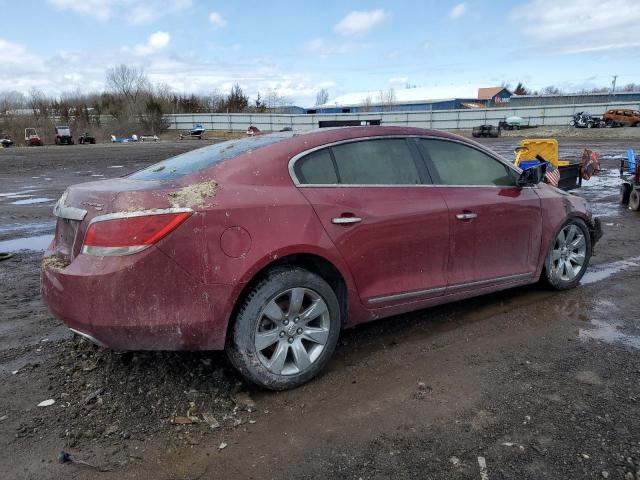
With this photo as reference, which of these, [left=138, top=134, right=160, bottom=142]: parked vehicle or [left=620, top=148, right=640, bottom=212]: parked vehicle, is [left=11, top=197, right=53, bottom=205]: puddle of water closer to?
[left=620, top=148, right=640, bottom=212]: parked vehicle

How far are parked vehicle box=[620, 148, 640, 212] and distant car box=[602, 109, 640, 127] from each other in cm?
4242

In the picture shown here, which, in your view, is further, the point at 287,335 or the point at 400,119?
the point at 400,119

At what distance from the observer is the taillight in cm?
289

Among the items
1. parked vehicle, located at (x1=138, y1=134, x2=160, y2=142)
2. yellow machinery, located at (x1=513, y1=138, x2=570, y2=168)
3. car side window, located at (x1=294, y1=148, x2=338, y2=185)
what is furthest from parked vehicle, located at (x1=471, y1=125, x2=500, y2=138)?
car side window, located at (x1=294, y1=148, x2=338, y2=185)

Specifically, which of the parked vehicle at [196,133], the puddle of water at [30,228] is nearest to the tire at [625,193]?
the puddle of water at [30,228]

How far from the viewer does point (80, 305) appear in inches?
117

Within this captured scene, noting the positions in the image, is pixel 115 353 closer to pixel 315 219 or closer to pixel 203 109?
pixel 315 219

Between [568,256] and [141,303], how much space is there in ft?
13.8

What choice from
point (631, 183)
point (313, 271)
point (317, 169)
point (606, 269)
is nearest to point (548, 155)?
point (631, 183)

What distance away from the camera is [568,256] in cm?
522

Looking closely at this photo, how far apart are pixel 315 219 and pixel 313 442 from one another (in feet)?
4.42

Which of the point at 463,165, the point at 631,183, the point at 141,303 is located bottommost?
the point at 631,183

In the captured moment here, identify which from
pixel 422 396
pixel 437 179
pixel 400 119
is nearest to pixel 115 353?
pixel 422 396

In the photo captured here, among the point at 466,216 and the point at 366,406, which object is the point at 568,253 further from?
the point at 366,406
